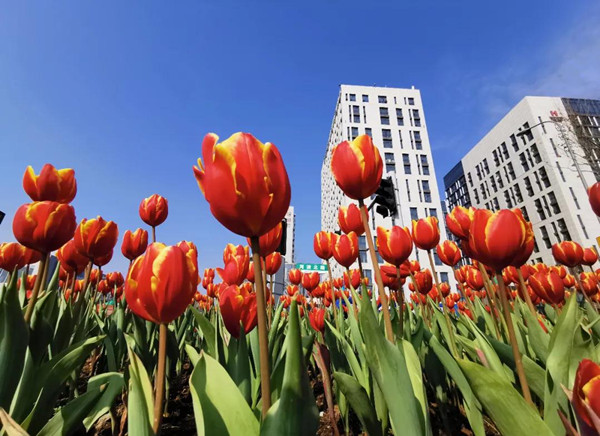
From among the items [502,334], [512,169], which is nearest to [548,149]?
[512,169]

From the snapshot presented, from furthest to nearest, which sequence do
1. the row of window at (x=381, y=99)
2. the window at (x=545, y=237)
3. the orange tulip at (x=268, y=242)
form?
the row of window at (x=381, y=99) → the window at (x=545, y=237) → the orange tulip at (x=268, y=242)

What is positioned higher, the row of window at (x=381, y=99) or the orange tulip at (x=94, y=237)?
the row of window at (x=381, y=99)

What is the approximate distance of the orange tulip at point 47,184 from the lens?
1929 millimetres

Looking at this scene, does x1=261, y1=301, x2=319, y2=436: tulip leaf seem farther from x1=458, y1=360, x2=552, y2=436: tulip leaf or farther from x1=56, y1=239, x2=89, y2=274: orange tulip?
x1=56, y1=239, x2=89, y2=274: orange tulip

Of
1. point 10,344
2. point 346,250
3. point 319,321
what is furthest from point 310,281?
point 10,344

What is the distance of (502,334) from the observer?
6.15ft

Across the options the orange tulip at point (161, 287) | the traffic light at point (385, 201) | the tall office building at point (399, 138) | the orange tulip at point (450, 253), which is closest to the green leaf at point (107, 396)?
the orange tulip at point (161, 287)

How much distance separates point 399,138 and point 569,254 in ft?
151

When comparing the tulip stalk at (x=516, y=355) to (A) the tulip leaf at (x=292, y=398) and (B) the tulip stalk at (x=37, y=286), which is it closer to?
(A) the tulip leaf at (x=292, y=398)

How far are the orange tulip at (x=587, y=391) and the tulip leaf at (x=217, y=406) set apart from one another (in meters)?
0.73

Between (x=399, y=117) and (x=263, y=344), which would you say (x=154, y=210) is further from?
(x=399, y=117)

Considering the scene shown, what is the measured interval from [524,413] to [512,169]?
49387 millimetres

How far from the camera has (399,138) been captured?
45.7 meters

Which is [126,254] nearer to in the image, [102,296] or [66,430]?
[66,430]
